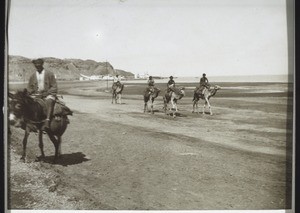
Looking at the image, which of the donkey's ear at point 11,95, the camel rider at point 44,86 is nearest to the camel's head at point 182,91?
the camel rider at point 44,86

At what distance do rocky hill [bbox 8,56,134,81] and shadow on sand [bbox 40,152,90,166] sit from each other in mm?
601

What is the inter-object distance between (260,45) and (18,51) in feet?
5.97

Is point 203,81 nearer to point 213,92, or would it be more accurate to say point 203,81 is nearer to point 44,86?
point 213,92

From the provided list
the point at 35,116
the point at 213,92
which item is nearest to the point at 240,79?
the point at 213,92

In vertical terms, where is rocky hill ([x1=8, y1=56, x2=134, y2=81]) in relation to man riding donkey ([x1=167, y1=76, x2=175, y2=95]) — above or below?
above

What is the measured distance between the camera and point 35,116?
314cm

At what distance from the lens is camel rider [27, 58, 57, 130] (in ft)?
10.2

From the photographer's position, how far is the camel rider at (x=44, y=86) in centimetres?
312

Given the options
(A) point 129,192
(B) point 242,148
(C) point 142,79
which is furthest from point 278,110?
(A) point 129,192

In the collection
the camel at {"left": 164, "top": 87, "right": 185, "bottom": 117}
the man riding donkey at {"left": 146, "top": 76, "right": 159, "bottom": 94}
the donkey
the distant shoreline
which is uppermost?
the distant shoreline

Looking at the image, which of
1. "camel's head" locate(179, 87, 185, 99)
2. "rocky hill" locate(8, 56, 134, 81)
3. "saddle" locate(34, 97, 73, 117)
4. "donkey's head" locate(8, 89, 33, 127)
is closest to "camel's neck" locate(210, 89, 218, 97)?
"camel's head" locate(179, 87, 185, 99)

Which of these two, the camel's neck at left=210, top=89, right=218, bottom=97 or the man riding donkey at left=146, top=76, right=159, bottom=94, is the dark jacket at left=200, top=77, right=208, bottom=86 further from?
the man riding donkey at left=146, top=76, right=159, bottom=94

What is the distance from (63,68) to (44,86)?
213mm

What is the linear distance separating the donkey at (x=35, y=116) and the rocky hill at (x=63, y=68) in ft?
0.48
